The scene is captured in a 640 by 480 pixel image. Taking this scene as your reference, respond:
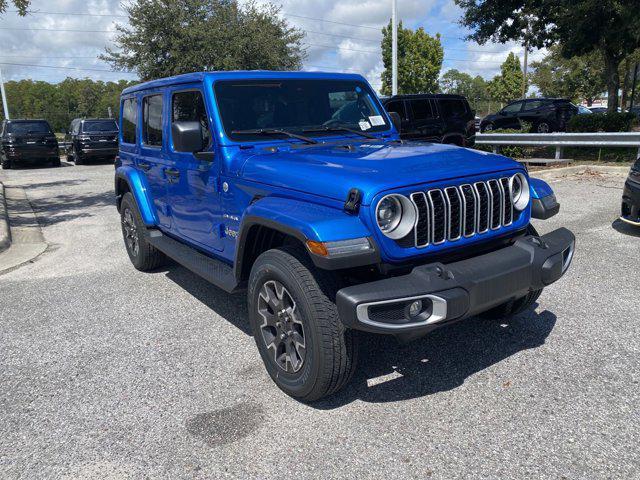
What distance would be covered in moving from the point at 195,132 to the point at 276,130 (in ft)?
1.98

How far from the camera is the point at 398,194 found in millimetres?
2756

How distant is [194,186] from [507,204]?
2.35m

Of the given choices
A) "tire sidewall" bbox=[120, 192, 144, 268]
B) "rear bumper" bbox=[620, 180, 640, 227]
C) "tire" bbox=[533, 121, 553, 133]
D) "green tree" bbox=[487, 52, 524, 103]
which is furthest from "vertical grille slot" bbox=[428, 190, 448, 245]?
"green tree" bbox=[487, 52, 524, 103]

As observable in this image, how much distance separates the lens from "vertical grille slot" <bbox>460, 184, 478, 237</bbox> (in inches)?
119

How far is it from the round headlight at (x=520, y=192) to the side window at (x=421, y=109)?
31.5 ft

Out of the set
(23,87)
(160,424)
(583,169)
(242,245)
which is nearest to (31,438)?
(160,424)

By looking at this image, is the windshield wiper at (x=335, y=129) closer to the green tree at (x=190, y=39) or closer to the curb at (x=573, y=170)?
the curb at (x=573, y=170)

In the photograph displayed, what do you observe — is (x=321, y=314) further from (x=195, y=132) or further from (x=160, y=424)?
(x=195, y=132)

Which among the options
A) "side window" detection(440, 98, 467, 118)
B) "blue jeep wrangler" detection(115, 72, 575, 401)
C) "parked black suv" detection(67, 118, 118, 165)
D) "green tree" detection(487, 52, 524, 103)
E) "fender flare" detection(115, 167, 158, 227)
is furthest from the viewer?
"green tree" detection(487, 52, 524, 103)

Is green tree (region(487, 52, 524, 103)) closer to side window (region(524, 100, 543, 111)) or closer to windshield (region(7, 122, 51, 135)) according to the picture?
side window (region(524, 100, 543, 111))

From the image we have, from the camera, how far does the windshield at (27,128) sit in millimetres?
18688

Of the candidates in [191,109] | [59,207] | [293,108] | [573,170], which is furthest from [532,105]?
[191,109]

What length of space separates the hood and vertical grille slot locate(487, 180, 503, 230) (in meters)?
0.09

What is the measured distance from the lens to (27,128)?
62.1 feet
